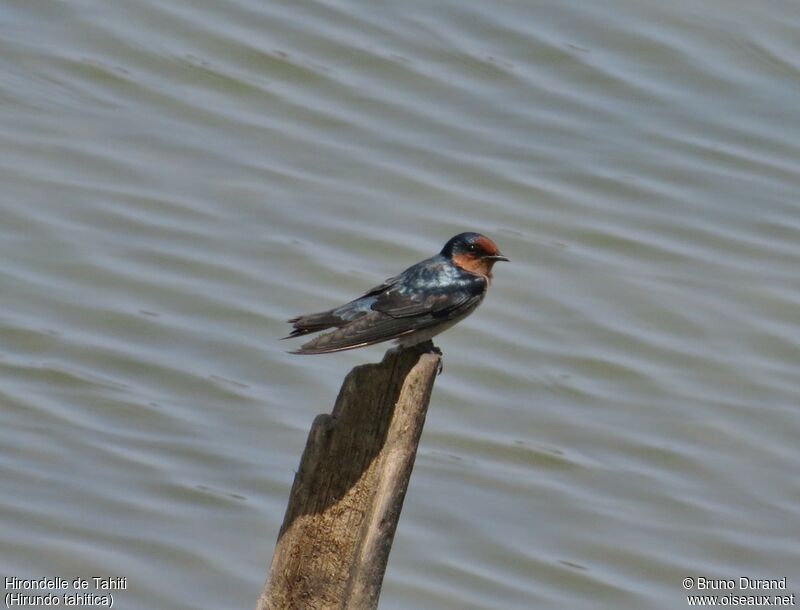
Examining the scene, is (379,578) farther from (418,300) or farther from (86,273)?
Result: (86,273)

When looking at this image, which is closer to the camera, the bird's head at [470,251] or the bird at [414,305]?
the bird at [414,305]

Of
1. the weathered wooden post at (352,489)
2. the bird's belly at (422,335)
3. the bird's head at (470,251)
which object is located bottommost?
the weathered wooden post at (352,489)

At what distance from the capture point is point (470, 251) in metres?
6.04

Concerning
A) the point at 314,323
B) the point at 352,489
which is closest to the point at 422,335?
the point at 314,323

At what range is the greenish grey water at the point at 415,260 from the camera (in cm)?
771

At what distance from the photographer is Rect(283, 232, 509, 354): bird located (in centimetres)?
545

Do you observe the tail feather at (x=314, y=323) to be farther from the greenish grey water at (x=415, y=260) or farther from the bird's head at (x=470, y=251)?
the greenish grey water at (x=415, y=260)

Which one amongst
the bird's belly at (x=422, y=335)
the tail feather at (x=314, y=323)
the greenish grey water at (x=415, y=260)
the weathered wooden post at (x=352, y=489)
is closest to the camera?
the weathered wooden post at (x=352, y=489)

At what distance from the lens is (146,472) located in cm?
788

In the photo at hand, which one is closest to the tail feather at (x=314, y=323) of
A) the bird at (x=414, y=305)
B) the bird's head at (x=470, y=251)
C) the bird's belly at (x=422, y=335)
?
the bird at (x=414, y=305)

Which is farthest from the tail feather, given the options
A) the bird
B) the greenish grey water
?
the greenish grey water

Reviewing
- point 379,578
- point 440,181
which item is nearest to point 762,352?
point 440,181

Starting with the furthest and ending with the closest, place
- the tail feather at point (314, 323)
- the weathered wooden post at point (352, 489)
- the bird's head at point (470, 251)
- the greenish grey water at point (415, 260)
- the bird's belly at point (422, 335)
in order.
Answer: the greenish grey water at point (415, 260)
the bird's head at point (470, 251)
the bird's belly at point (422, 335)
the tail feather at point (314, 323)
the weathered wooden post at point (352, 489)

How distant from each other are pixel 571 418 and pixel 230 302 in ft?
7.43
